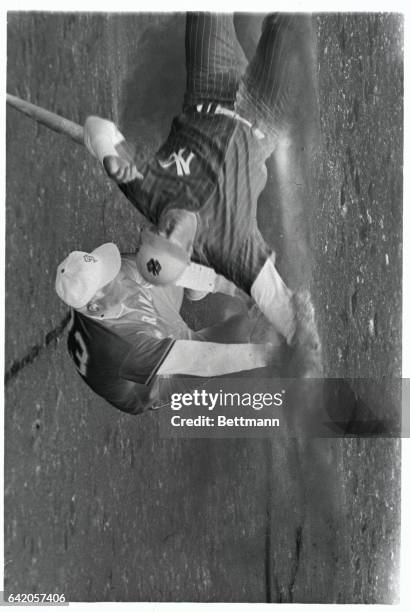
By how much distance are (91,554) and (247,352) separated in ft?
1.56

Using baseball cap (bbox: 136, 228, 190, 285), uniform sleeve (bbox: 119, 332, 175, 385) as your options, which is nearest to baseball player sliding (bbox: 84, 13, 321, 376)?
baseball cap (bbox: 136, 228, 190, 285)

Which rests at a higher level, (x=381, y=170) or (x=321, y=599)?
(x=381, y=170)

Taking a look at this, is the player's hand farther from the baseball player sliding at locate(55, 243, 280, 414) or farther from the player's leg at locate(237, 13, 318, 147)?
the player's leg at locate(237, 13, 318, 147)

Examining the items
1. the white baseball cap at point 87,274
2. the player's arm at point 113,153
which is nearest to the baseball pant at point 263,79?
the player's arm at point 113,153

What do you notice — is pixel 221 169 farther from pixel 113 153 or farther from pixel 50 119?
pixel 50 119

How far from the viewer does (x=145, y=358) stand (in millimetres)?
1387

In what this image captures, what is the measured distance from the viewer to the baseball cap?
1.37m

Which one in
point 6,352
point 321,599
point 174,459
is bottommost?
point 321,599

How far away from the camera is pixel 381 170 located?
4.83 ft

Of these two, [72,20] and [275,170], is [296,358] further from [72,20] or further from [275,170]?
[72,20]

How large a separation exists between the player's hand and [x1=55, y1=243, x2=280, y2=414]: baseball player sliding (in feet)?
0.39

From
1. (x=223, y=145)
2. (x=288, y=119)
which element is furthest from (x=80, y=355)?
(x=288, y=119)

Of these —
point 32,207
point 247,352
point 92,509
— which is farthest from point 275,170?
point 92,509

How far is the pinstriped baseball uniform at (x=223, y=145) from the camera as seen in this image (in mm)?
1380
